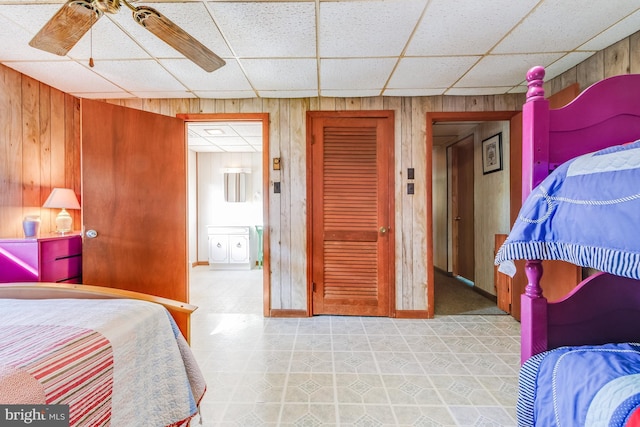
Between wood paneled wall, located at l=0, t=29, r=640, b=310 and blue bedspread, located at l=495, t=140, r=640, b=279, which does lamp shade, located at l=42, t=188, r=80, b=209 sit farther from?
blue bedspread, located at l=495, t=140, r=640, b=279

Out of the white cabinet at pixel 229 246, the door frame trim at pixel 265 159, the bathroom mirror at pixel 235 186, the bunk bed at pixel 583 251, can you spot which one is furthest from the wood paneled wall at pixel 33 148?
the bunk bed at pixel 583 251

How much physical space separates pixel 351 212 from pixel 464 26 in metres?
1.71

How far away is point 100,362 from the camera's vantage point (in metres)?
0.82

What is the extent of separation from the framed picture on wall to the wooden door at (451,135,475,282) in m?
0.41

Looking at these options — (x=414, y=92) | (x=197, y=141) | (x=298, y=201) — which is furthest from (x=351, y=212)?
(x=197, y=141)

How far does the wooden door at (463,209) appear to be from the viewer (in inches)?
154

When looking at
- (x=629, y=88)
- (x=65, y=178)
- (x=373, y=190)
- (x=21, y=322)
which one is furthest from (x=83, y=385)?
(x=65, y=178)

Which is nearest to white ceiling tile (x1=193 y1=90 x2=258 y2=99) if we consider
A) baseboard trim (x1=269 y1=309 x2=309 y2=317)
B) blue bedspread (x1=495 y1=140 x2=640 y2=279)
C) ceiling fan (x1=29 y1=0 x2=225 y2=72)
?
ceiling fan (x1=29 y1=0 x2=225 y2=72)

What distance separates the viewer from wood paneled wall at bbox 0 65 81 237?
2092 mm

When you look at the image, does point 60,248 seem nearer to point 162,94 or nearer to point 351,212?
point 162,94

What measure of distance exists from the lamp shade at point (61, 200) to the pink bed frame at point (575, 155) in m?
3.25

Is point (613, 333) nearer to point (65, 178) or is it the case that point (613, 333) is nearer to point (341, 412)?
point (341, 412)

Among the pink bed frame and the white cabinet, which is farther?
the white cabinet

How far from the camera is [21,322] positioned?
928mm
